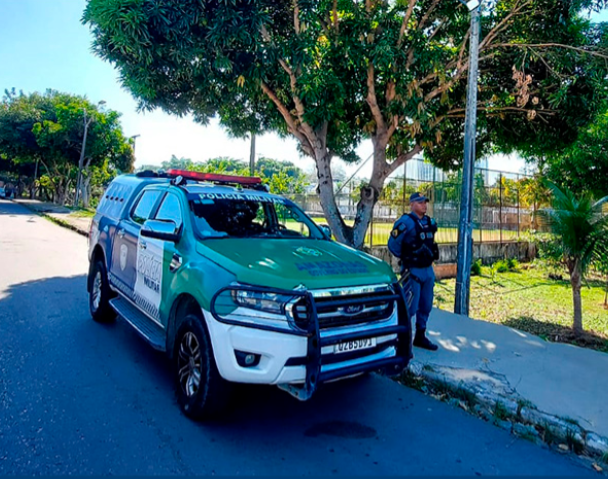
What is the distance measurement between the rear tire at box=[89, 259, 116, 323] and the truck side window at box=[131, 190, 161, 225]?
3.37ft

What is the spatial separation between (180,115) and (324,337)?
9.66m

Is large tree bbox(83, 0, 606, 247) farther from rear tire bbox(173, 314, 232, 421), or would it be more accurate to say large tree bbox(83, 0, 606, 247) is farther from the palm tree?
rear tire bbox(173, 314, 232, 421)

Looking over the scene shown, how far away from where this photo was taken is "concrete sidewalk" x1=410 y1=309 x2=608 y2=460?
3627 millimetres

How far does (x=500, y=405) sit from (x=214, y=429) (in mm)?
2521

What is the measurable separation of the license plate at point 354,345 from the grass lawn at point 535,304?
180 inches

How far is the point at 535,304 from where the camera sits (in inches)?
382

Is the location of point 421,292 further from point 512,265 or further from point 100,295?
point 512,265

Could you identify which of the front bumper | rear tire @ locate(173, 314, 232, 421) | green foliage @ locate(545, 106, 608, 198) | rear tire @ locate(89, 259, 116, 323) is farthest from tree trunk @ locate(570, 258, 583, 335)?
green foliage @ locate(545, 106, 608, 198)

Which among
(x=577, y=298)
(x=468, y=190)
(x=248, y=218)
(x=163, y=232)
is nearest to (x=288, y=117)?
(x=468, y=190)

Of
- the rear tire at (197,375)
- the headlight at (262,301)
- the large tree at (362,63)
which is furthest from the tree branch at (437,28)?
the rear tire at (197,375)

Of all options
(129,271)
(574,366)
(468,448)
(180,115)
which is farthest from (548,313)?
(180,115)

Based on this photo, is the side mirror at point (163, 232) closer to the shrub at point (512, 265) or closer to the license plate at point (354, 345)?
the license plate at point (354, 345)

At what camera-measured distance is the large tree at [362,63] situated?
24.3ft

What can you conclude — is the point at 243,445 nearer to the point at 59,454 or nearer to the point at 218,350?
the point at 218,350
